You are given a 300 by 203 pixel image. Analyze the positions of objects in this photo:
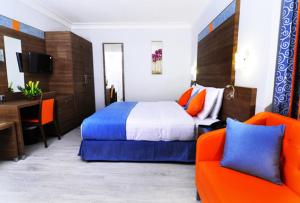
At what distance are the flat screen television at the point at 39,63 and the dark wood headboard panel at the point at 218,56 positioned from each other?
3219 mm

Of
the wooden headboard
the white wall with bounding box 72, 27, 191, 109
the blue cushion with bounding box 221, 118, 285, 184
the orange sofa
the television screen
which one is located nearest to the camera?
the orange sofa

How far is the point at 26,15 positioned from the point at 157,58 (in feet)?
10.1

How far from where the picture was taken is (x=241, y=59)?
6.52 ft

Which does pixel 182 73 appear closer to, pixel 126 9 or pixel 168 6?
pixel 168 6

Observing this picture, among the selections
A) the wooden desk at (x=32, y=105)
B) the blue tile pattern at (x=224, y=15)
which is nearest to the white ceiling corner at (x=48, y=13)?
the wooden desk at (x=32, y=105)

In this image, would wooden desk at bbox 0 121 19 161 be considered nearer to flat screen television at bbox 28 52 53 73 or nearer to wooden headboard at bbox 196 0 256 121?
flat screen television at bbox 28 52 53 73

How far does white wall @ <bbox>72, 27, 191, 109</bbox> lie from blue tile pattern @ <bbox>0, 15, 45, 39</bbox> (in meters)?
1.37

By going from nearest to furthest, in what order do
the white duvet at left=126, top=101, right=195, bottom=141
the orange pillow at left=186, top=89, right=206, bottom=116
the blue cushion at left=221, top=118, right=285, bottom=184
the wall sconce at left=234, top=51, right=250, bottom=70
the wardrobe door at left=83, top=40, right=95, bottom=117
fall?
1. the blue cushion at left=221, top=118, right=285, bottom=184
2. the wall sconce at left=234, top=51, right=250, bottom=70
3. the white duvet at left=126, top=101, right=195, bottom=141
4. the orange pillow at left=186, top=89, right=206, bottom=116
5. the wardrobe door at left=83, top=40, right=95, bottom=117

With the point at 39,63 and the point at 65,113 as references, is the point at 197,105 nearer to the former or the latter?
the point at 65,113

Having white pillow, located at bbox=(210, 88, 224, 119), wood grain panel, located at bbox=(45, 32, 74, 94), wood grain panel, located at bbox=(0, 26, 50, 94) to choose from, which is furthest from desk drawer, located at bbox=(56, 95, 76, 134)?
white pillow, located at bbox=(210, 88, 224, 119)

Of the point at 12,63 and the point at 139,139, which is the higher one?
the point at 12,63

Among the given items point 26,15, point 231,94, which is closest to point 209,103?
point 231,94

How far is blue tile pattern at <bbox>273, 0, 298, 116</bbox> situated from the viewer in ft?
4.54

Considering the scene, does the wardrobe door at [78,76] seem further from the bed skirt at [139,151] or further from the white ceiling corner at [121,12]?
the bed skirt at [139,151]
